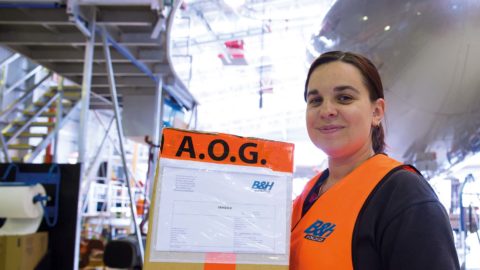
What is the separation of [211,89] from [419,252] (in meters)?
21.3

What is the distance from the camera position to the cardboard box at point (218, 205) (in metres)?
1.23

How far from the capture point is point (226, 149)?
131 centimetres

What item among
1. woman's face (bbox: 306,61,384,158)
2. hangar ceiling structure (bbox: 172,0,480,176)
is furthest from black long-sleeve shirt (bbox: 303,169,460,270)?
hangar ceiling structure (bbox: 172,0,480,176)

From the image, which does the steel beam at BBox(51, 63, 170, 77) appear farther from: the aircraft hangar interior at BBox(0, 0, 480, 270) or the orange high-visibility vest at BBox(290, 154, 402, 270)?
the orange high-visibility vest at BBox(290, 154, 402, 270)

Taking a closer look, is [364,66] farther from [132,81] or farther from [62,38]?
[132,81]

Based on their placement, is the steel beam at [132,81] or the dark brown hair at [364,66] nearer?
the dark brown hair at [364,66]

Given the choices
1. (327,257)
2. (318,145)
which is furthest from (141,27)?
(327,257)

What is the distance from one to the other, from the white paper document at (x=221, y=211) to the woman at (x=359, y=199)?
5.1 inches

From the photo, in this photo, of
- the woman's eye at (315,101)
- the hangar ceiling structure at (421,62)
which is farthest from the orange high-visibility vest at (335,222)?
the hangar ceiling structure at (421,62)

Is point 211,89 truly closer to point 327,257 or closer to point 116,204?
point 116,204

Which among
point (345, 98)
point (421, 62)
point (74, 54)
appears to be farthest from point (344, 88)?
point (74, 54)

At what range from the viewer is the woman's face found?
4.36 ft

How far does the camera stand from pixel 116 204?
40.6 feet

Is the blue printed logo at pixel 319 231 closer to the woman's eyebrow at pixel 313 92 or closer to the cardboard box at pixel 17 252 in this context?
the woman's eyebrow at pixel 313 92
